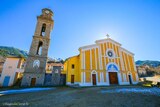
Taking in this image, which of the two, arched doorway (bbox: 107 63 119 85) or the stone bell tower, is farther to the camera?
arched doorway (bbox: 107 63 119 85)

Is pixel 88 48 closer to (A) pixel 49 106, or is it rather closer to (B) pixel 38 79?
(B) pixel 38 79

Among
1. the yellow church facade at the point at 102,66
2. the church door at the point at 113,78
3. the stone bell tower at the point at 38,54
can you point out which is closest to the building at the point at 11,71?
the stone bell tower at the point at 38,54

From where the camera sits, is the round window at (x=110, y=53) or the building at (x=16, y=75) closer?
the building at (x=16, y=75)

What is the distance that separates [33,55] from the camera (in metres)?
17.6

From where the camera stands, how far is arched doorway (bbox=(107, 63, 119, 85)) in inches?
719

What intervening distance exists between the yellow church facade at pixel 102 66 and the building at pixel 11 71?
1125cm

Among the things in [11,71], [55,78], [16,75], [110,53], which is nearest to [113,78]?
[110,53]

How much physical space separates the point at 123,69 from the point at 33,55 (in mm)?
20179

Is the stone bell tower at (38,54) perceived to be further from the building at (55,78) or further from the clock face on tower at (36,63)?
the building at (55,78)

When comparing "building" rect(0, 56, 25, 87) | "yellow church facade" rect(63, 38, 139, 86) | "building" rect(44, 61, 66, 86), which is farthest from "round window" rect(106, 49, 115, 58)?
"building" rect(0, 56, 25, 87)

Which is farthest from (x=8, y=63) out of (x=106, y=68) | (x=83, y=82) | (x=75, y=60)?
(x=106, y=68)

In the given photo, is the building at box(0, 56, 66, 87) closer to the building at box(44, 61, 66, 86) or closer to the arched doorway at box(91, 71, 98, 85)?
the building at box(44, 61, 66, 86)

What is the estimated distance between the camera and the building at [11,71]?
18.1m

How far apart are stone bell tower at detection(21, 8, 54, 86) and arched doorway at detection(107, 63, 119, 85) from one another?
45.3 feet
